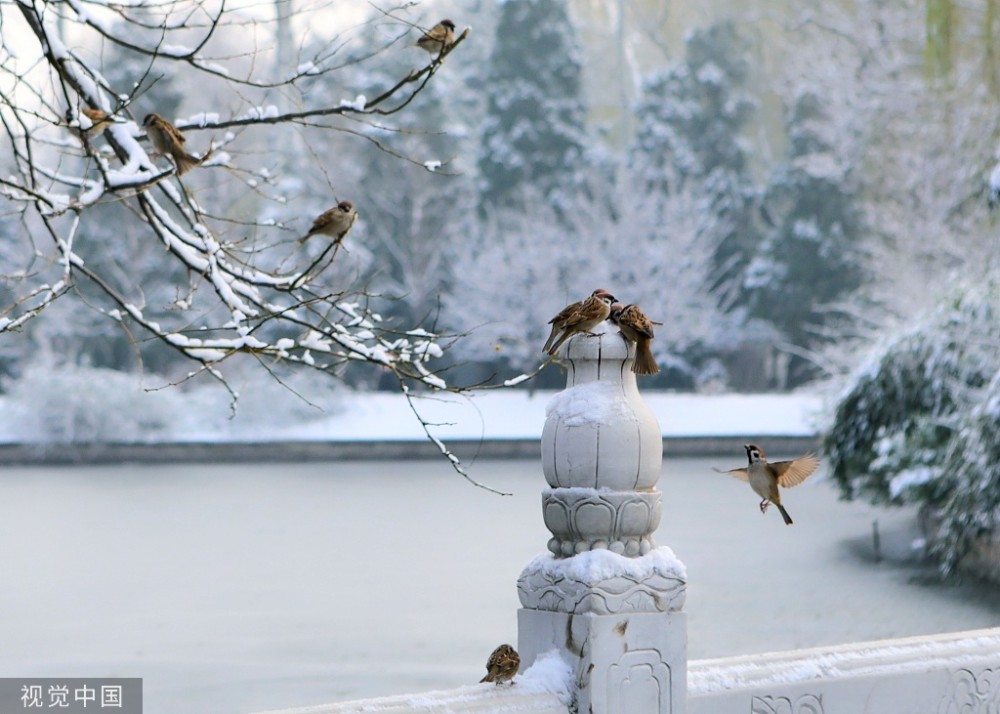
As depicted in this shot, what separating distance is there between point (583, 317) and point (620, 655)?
0.78 m

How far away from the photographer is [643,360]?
346 cm

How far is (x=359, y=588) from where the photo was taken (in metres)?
14.5

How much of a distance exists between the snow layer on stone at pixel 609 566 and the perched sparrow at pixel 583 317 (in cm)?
50

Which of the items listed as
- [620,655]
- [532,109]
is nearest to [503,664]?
[620,655]

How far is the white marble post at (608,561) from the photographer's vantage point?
3.25 m

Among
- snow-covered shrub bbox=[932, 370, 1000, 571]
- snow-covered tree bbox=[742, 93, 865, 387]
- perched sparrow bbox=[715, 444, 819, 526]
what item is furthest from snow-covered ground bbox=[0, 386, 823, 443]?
perched sparrow bbox=[715, 444, 819, 526]

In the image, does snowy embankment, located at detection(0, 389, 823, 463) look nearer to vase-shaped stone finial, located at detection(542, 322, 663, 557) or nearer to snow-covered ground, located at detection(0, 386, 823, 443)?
snow-covered ground, located at detection(0, 386, 823, 443)

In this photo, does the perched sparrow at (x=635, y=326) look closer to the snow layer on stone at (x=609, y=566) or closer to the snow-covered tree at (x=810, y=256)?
the snow layer on stone at (x=609, y=566)

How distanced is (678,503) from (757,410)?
1036cm

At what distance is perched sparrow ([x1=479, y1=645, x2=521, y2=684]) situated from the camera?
10.7 ft

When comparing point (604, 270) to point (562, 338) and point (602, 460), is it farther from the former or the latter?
point (602, 460)

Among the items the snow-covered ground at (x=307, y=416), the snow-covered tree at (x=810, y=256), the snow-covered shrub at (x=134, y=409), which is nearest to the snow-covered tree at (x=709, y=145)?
the snow-covered tree at (x=810, y=256)

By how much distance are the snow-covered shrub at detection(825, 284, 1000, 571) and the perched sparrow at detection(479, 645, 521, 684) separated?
8803 millimetres

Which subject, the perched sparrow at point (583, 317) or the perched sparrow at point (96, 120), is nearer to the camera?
the perched sparrow at point (583, 317)
